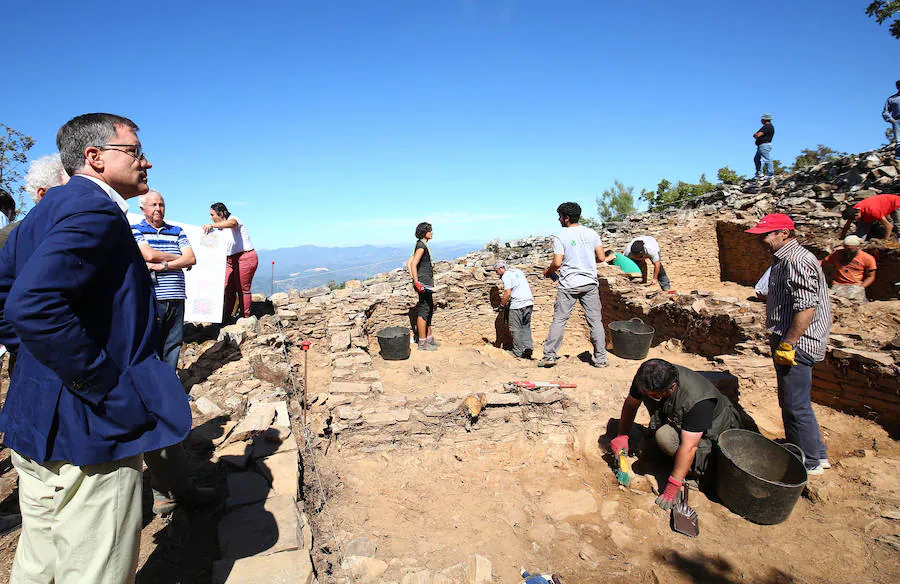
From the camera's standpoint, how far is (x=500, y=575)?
2928 millimetres

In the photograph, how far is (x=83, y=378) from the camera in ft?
4.87

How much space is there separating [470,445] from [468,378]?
1.38 meters

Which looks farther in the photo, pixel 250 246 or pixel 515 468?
pixel 250 246

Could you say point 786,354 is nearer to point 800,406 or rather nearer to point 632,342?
point 800,406

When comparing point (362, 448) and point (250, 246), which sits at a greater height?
point (250, 246)

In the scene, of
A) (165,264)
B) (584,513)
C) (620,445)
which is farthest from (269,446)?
(620,445)

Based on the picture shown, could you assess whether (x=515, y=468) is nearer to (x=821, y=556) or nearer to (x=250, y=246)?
(x=821, y=556)

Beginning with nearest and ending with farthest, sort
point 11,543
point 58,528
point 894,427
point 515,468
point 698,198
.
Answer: point 58,528
point 11,543
point 894,427
point 515,468
point 698,198

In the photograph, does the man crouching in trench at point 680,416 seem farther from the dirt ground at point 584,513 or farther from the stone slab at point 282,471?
the stone slab at point 282,471

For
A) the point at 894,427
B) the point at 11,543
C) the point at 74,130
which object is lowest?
the point at 894,427

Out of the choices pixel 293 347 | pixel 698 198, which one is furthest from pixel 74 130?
pixel 698 198

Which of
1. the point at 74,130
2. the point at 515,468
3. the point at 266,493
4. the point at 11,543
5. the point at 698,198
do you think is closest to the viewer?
the point at 74,130

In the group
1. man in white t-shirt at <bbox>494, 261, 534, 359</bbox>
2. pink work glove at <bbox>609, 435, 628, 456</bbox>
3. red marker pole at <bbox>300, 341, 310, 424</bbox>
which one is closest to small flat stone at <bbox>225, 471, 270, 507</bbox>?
red marker pole at <bbox>300, 341, 310, 424</bbox>

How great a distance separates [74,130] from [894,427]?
21.6 ft
